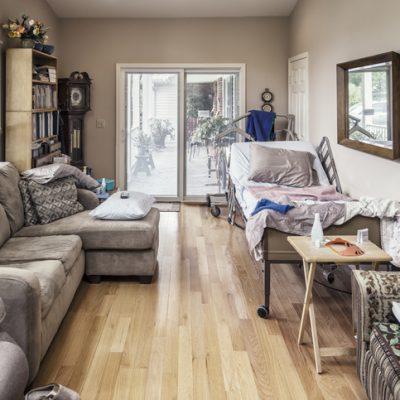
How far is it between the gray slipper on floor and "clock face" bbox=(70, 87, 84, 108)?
15.9 ft

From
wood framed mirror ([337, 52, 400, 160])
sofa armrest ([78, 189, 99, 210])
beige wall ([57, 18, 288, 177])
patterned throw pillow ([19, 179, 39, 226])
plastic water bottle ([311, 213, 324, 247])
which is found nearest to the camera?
plastic water bottle ([311, 213, 324, 247])

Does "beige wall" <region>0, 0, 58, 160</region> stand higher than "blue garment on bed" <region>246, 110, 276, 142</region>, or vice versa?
"beige wall" <region>0, 0, 58, 160</region>

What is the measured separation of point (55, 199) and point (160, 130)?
129 inches

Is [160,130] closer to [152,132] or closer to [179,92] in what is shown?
[152,132]

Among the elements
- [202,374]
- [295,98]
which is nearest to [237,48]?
[295,98]

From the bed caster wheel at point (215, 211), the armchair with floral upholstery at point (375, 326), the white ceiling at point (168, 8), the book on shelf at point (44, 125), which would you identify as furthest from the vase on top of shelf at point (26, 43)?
the armchair with floral upholstery at point (375, 326)

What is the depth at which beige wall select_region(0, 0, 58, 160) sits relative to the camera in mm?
4617

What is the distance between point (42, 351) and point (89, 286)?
1.23 m

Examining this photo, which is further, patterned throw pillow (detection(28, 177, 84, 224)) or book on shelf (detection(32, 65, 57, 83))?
book on shelf (detection(32, 65, 57, 83))

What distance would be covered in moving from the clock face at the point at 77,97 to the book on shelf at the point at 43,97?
0.88 meters

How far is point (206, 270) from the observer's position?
4.03 m

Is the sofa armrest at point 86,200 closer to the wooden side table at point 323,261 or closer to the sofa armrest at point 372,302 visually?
the wooden side table at point 323,261

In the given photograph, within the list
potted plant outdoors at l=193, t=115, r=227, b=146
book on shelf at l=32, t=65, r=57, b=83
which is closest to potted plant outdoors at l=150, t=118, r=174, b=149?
potted plant outdoors at l=193, t=115, r=227, b=146

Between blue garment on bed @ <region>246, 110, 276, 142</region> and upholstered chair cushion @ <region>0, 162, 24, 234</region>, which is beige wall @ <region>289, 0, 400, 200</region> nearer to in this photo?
blue garment on bed @ <region>246, 110, 276, 142</region>
